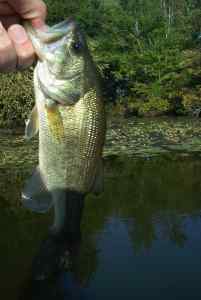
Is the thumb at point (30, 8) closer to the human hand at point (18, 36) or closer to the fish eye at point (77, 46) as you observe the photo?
the human hand at point (18, 36)

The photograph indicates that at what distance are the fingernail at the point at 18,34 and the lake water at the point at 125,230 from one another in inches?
37.2

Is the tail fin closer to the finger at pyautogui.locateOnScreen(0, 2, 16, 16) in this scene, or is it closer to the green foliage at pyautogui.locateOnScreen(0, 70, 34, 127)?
the finger at pyautogui.locateOnScreen(0, 2, 16, 16)

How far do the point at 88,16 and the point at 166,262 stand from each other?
3608 cm

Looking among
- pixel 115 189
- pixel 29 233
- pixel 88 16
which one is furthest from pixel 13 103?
pixel 88 16

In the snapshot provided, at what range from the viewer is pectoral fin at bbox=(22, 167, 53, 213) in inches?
89.2

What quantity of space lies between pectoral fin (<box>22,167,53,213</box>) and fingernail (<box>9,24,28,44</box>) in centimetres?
55

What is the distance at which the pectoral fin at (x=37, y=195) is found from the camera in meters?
2.27

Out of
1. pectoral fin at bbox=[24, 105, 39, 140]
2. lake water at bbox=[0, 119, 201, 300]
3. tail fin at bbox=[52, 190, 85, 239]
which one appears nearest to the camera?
pectoral fin at bbox=[24, 105, 39, 140]

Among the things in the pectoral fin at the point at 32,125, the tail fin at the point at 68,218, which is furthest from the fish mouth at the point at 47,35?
the tail fin at the point at 68,218

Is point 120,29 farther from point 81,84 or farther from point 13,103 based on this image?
point 81,84

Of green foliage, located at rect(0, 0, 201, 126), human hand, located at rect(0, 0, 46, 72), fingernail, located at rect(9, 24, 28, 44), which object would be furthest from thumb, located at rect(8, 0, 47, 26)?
green foliage, located at rect(0, 0, 201, 126)

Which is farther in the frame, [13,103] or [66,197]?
[13,103]

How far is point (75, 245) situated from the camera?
236cm

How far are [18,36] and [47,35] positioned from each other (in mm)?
138
